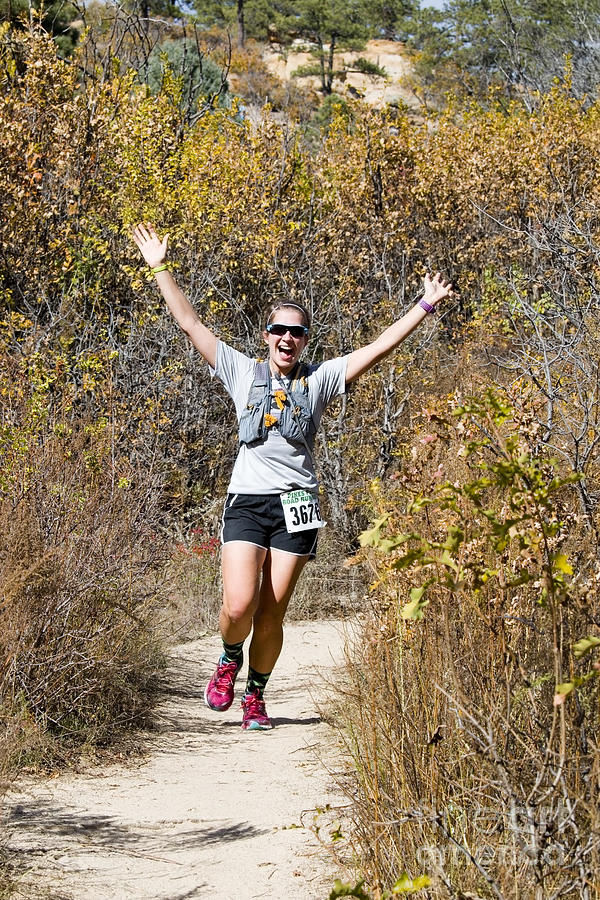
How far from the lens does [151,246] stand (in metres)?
5.23

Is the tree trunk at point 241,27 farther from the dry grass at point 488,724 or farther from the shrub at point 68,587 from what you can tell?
the dry grass at point 488,724

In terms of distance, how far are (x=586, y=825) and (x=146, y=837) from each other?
6.05 feet

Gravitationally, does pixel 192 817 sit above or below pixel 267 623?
below

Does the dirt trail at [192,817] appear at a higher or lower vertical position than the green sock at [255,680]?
lower

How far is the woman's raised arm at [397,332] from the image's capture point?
5000 millimetres

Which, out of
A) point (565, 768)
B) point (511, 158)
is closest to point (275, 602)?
point (565, 768)

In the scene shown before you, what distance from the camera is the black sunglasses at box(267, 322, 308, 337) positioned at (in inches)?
205

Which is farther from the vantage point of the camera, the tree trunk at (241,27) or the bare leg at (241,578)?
the tree trunk at (241,27)

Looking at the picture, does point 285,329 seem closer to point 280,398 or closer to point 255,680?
point 280,398

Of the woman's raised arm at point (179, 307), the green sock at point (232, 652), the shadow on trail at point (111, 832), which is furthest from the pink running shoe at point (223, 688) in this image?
the woman's raised arm at point (179, 307)

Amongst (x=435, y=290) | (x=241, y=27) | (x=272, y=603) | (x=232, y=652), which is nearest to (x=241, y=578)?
(x=272, y=603)

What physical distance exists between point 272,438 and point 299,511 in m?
0.35

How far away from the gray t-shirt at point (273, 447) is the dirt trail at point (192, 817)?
1.19 meters

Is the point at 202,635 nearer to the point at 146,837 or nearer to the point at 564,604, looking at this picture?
the point at 146,837
